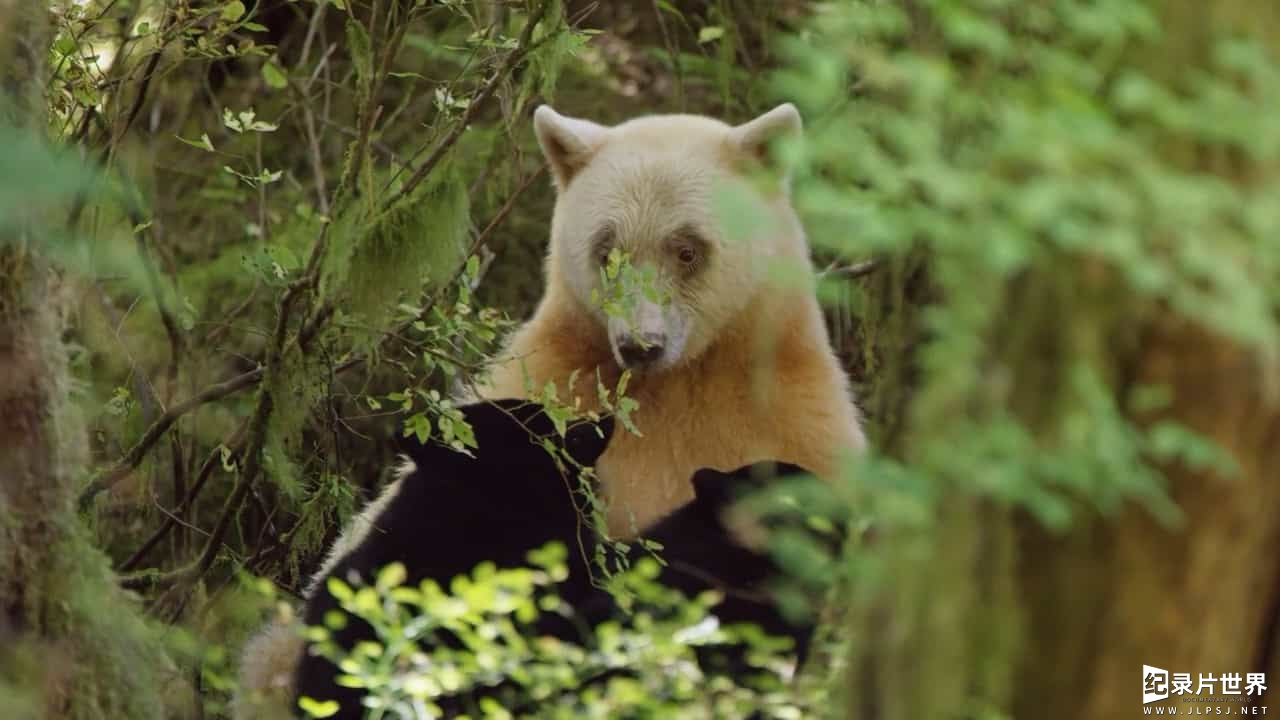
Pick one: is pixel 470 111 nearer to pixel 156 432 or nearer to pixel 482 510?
pixel 482 510

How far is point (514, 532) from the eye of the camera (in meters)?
5.71

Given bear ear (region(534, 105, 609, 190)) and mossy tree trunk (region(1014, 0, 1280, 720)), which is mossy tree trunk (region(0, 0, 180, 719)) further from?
bear ear (region(534, 105, 609, 190))

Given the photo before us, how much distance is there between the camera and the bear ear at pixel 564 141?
686cm

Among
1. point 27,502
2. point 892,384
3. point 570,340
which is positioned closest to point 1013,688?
point 892,384

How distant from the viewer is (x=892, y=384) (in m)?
3.71

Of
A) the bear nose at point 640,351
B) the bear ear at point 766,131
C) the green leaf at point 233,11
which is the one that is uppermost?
the green leaf at point 233,11

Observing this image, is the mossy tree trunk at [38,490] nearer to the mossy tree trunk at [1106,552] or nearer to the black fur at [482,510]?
the black fur at [482,510]

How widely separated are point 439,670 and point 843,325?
5.87 metres

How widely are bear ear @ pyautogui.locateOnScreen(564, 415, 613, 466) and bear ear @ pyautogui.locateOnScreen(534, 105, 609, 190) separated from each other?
1.53 m

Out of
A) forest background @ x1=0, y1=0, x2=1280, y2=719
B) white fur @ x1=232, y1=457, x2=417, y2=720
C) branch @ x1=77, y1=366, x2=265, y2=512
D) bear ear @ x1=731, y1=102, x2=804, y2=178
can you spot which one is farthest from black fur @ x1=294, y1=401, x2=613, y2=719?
bear ear @ x1=731, y1=102, x2=804, y2=178

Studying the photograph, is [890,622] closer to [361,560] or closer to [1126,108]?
[1126,108]

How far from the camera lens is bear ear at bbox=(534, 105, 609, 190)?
6859 millimetres

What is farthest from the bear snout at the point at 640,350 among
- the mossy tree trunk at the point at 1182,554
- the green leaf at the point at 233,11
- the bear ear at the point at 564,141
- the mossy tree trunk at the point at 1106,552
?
the mossy tree trunk at the point at 1182,554

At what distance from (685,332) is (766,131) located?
85 cm
